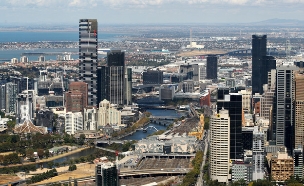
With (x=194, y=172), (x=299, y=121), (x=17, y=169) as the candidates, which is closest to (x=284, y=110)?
(x=299, y=121)

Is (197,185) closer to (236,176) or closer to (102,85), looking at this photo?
(236,176)

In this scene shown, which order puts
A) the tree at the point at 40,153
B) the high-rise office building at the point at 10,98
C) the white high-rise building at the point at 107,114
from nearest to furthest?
the tree at the point at 40,153, the white high-rise building at the point at 107,114, the high-rise office building at the point at 10,98

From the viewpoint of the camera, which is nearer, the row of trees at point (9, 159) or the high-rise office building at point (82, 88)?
the row of trees at point (9, 159)

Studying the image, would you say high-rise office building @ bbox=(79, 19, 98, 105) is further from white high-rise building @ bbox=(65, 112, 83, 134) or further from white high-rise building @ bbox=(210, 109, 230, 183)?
white high-rise building @ bbox=(210, 109, 230, 183)

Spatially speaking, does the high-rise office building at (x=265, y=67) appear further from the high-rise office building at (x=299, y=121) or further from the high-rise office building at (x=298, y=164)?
the high-rise office building at (x=298, y=164)

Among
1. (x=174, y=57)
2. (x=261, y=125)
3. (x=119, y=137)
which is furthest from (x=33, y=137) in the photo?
(x=174, y=57)

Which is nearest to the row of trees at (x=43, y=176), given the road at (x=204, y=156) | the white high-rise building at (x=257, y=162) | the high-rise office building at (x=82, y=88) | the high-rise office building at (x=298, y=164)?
the road at (x=204, y=156)

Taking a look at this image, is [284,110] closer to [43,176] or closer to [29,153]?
[43,176]
